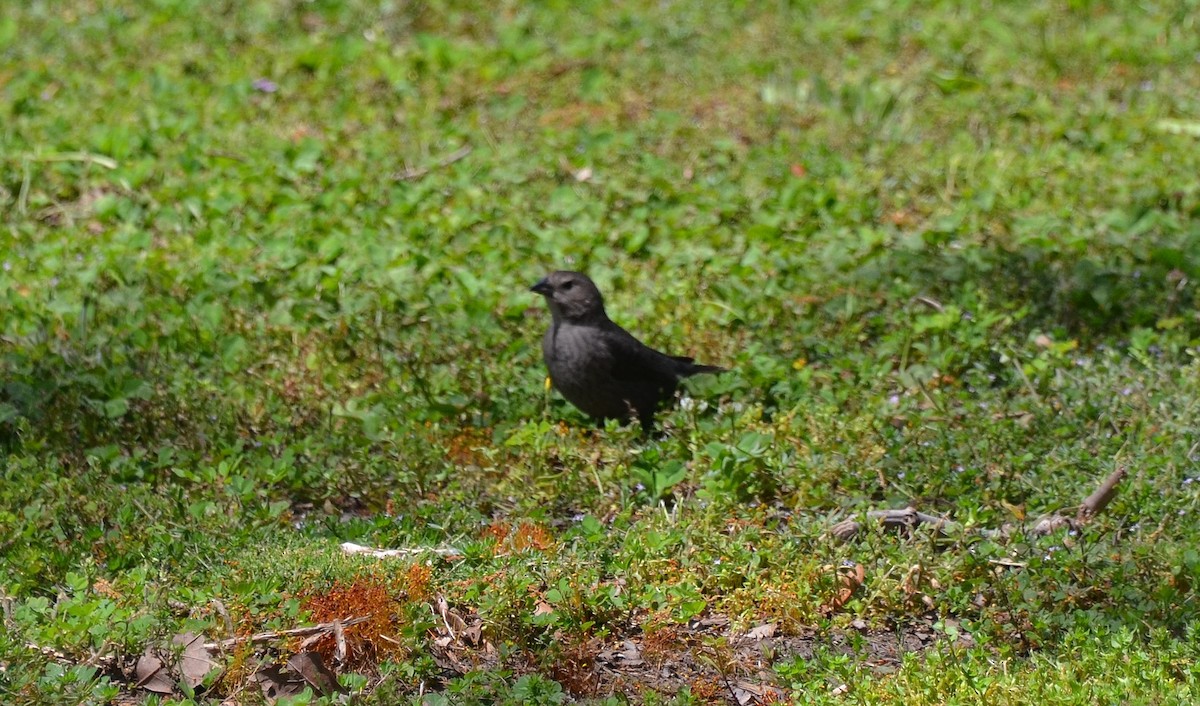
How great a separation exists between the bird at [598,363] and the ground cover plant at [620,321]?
0.17 m

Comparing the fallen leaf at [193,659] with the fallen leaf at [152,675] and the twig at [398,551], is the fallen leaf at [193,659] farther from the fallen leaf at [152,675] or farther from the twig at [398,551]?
the twig at [398,551]

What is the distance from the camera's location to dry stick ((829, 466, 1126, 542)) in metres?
5.05

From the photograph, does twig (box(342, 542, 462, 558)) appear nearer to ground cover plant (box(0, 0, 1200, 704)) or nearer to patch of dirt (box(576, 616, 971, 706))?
ground cover plant (box(0, 0, 1200, 704))

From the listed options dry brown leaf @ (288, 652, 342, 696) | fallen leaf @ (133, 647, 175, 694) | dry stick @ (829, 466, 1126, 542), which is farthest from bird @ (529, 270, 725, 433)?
fallen leaf @ (133, 647, 175, 694)

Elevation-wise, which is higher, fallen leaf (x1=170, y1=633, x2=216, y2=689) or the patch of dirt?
fallen leaf (x1=170, y1=633, x2=216, y2=689)

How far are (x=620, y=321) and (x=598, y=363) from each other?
1018 millimetres

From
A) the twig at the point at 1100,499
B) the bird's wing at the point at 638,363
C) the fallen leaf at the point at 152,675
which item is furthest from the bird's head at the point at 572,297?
the fallen leaf at the point at 152,675

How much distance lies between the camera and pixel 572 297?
628 cm

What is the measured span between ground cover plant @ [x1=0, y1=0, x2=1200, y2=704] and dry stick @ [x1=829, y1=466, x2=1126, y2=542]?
4cm

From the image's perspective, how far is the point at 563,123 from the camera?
9.20m

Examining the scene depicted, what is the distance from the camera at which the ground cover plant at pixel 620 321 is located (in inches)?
174

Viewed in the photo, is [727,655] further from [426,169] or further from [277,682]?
[426,169]

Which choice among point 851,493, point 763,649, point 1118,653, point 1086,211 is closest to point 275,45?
point 1086,211

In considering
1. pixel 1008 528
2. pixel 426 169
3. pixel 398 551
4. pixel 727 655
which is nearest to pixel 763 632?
pixel 727 655
